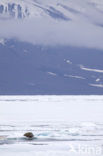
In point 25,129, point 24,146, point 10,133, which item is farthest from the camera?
point 25,129

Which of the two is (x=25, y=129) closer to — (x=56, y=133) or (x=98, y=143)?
(x=56, y=133)

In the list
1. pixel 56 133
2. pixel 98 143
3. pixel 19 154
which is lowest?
pixel 19 154

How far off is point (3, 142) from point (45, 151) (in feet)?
7.72

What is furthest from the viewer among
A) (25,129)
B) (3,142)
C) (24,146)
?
(25,129)

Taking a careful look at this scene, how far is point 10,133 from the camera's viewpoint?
14.6m

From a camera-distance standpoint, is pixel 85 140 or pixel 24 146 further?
pixel 85 140

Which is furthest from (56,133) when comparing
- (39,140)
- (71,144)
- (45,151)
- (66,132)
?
(45,151)

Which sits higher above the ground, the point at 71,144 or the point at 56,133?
the point at 56,133

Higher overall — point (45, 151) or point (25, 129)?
point (25, 129)

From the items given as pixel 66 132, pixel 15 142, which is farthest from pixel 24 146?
pixel 66 132

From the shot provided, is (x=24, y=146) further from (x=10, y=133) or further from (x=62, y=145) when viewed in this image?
(x=10, y=133)

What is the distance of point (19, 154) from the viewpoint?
33.1 feet

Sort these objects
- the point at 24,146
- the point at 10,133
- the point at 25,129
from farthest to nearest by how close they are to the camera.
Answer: the point at 25,129 < the point at 10,133 < the point at 24,146

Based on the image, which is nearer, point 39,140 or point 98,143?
point 98,143
